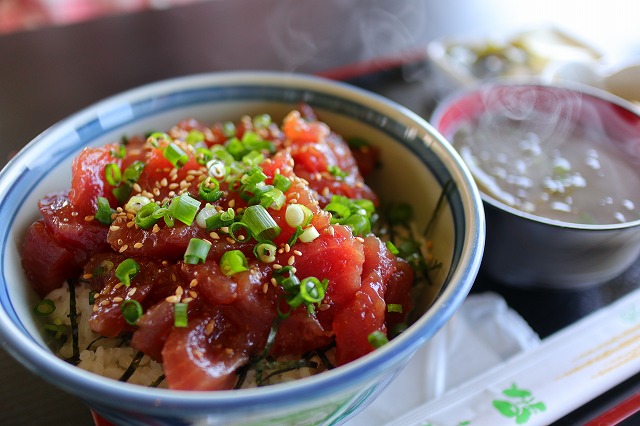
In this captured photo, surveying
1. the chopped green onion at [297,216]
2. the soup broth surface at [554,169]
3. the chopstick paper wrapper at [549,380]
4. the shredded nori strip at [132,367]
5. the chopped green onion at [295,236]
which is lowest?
the chopstick paper wrapper at [549,380]

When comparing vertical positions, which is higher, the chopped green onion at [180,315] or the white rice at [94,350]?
the chopped green onion at [180,315]

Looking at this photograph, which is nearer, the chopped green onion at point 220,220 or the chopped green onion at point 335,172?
the chopped green onion at point 220,220

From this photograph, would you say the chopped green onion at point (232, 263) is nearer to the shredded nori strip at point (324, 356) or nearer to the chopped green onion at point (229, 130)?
the shredded nori strip at point (324, 356)

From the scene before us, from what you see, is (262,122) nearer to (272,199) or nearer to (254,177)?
(254,177)

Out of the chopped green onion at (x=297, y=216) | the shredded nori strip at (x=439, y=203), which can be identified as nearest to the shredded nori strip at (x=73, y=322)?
the chopped green onion at (x=297, y=216)

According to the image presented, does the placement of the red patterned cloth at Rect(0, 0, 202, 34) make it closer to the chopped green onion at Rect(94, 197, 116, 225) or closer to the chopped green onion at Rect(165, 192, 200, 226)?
the chopped green onion at Rect(94, 197, 116, 225)

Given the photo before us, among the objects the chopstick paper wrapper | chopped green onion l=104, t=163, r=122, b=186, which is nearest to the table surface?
the chopstick paper wrapper

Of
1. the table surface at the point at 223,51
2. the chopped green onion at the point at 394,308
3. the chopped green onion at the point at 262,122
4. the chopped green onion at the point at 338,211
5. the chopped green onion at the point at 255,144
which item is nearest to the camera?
the chopped green onion at the point at 394,308

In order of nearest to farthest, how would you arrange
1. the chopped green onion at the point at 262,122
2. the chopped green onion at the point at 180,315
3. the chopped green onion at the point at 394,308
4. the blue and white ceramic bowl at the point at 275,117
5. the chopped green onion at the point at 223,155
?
the blue and white ceramic bowl at the point at 275,117, the chopped green onion at the point at 180,315, the chopped green onion at the point at 394,308, the chopped green onion at the point at 223,155, the chopped green onion at the point at 262,122
